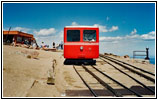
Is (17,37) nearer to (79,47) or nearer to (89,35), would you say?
(79,47)

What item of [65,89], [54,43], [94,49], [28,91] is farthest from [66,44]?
[54,43]

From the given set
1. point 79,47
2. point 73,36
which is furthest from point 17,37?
point 79,47

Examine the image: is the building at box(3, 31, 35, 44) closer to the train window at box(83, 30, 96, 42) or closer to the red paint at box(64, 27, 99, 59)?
the red paint at box(64, 27, 99, 59)

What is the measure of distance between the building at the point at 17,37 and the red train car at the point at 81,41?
22774mm

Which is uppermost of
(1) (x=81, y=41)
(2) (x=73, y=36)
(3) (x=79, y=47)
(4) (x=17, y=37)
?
(4) (x=17, y=37)

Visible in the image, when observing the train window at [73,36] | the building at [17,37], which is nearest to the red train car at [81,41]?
the train window at [73,36]

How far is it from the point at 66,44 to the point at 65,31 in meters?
1.02

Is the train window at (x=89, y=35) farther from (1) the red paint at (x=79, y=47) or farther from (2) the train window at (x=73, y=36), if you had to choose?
(2) the train window at (x=73, y=36)

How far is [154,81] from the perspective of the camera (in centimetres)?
891

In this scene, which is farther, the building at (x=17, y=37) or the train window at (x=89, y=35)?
the building at (x=17, y=37)

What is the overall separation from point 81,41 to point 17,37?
25.8 m

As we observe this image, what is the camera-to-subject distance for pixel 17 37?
36469mm

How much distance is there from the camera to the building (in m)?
35.5

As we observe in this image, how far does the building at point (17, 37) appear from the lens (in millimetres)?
35531
